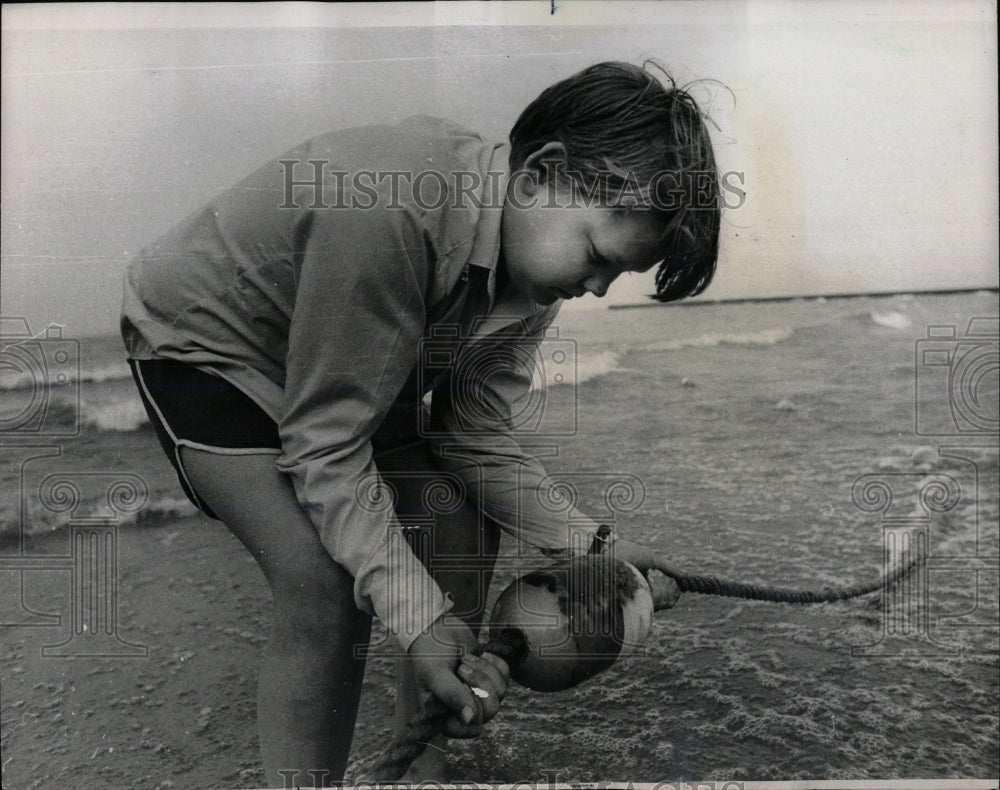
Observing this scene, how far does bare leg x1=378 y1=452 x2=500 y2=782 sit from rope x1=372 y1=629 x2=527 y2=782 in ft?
0.13

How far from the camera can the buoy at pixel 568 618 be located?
1.15m

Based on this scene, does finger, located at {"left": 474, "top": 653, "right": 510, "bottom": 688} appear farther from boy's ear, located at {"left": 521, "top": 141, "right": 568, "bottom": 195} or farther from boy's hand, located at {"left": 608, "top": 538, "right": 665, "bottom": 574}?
boy's ear, located at {"left": 521, "top": 141, "right": 568, "bottom": 195}

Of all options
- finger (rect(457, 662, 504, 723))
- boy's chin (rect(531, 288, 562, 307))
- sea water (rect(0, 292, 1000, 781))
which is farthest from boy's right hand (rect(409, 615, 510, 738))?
boy's chin (rect(531, 288, 562, 307))

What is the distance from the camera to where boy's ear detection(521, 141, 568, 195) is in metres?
1.13

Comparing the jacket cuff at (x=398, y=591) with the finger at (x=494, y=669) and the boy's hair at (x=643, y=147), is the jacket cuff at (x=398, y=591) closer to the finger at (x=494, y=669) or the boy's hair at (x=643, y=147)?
the finger at (x=494, y=669)

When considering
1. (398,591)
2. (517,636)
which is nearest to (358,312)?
(398,591)

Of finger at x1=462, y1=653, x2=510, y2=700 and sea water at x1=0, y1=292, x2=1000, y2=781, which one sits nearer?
finger at x1=462, y1=653, x2=510, y2=700

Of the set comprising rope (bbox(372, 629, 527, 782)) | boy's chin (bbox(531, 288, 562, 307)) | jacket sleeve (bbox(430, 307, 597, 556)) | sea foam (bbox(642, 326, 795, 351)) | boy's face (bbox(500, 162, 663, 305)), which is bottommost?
rope (bbox(372, 629, 527, 782))

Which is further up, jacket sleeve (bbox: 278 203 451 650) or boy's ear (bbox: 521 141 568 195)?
boy's ear (bbox: 521 141 568 195)

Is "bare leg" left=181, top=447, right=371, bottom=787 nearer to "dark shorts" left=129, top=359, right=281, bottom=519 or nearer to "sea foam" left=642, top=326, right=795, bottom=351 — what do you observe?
"dark shorts" left=129, top=359, right=281, bottom=519

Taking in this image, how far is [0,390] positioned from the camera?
1.21m

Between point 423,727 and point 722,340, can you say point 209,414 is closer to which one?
point 423,727

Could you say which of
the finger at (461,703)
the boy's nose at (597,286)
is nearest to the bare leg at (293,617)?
the finger at (461,703)

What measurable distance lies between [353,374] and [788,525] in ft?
2.08
